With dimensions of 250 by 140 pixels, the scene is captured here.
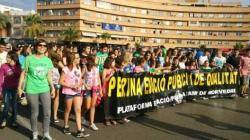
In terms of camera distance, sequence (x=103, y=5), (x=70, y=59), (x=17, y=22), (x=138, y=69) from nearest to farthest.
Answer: (x=70, y=59) → (x=138, y=69) → (x=103, y=5) → (x=17, y=22)

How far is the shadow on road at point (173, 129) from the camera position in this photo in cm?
859

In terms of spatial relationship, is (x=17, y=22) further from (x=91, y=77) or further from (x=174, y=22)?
(x=91, y=77)

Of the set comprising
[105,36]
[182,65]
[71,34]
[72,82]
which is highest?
[71,34]

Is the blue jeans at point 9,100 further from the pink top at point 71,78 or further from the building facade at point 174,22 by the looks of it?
the building facade at point 174,22

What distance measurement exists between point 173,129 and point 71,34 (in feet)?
263

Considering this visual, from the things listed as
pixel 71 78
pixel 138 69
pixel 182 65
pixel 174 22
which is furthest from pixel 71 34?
pixel 71 78

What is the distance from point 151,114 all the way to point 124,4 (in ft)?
316

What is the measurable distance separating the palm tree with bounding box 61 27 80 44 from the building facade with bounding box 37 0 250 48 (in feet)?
32.5

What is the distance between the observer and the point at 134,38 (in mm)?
107062

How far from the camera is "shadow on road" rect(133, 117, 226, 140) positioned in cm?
859

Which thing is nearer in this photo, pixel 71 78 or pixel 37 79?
pixel 37 79

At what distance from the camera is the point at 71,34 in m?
88.1

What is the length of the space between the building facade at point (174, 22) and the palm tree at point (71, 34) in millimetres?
9916

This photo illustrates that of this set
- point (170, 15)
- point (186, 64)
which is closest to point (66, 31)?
point (170, 15)
